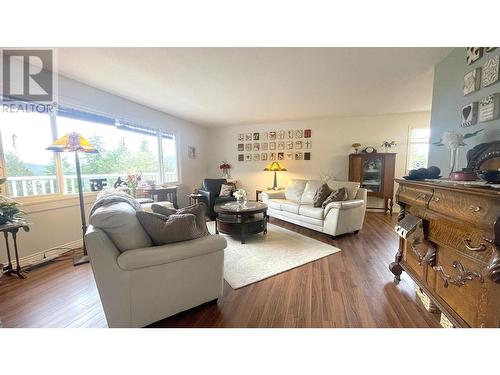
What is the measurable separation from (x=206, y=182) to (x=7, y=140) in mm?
2898

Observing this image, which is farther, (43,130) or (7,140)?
(43,130)

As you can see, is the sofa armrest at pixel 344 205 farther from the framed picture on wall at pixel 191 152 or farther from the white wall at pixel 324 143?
the framed picture on wall at pixel 191 152

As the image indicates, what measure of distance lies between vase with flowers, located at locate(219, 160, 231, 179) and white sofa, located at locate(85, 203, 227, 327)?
440 cm

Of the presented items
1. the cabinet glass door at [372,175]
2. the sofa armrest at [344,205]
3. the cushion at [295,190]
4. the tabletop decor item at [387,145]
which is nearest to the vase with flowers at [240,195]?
the cushion at [295,190]

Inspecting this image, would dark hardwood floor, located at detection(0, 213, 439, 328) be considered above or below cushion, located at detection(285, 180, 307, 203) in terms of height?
below

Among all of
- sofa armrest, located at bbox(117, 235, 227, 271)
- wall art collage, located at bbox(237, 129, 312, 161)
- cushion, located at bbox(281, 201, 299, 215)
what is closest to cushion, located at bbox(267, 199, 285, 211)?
cushion, located at bbox(281, 201, 299, 215)

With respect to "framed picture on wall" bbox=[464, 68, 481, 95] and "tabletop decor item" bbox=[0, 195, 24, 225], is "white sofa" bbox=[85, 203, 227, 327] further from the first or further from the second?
"framed picture on wall" bbox=[464, 68, 481, 95]

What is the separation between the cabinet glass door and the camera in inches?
171

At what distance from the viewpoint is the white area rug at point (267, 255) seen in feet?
6.52

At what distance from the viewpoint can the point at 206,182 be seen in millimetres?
4469

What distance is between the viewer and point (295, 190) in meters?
4.03

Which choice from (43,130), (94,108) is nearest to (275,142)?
(94,108)

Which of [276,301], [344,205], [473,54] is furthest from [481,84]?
[276,301]
